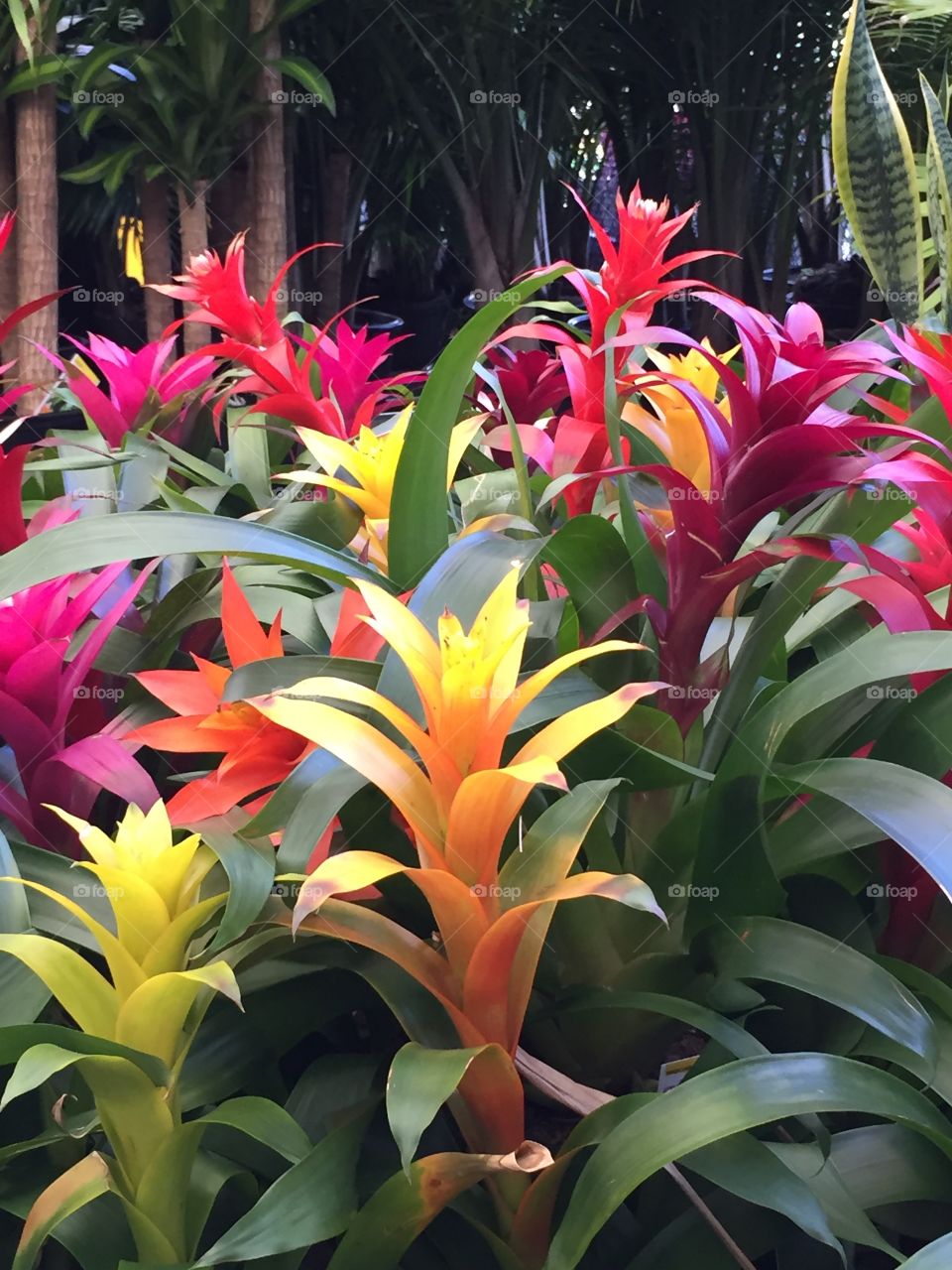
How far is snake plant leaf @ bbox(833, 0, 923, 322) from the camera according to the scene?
110cm

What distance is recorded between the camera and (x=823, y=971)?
1.63 ft

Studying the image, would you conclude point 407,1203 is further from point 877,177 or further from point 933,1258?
point 877,177

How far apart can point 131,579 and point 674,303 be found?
357 cm

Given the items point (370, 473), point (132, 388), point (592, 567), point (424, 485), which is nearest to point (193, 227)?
point (132, 388)

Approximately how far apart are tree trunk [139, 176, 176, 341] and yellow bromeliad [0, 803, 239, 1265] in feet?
7.78

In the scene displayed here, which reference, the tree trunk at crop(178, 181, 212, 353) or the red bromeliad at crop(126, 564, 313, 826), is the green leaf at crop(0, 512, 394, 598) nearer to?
the red bromeliad at crop(126, 564, 313, 826)

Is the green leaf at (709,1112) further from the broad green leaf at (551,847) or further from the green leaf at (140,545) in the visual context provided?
the green leaf at (140,545)

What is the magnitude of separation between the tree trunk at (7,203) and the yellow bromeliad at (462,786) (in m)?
2.41

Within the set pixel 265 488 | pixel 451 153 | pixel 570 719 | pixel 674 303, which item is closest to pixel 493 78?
pixel 451 153

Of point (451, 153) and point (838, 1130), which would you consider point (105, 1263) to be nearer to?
point (838, 1130)

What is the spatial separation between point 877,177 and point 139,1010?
1083 millimetres

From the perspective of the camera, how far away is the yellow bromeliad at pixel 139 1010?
421 mm

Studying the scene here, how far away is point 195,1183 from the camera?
0.49m

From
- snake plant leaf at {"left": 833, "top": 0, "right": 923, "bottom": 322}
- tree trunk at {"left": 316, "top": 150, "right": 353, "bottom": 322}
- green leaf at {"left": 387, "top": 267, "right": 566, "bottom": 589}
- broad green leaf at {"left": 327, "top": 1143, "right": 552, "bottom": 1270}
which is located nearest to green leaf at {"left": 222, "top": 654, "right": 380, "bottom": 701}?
green leaf at {"left": 387, "top": 267, "right": 566, "bottom": 589}
